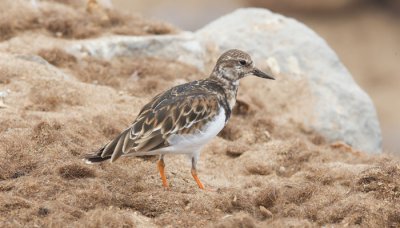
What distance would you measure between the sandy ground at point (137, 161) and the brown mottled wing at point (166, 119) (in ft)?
1.63

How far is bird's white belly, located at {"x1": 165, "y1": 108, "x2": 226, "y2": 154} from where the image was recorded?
9.06 meters

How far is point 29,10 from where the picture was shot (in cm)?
1413

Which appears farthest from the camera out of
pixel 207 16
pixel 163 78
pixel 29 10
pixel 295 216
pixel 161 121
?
pixel 207 16

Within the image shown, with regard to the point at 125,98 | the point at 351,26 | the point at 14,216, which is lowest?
the point at 14,216

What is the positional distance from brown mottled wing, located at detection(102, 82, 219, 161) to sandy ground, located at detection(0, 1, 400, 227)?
19.5 inches

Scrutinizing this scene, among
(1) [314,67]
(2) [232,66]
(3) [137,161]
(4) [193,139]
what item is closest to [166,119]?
(4) [193,139]

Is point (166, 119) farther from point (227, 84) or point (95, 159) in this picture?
point (227, 84)

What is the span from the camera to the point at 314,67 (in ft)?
47.5

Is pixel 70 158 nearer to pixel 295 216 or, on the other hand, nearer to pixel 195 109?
pixel 195 109

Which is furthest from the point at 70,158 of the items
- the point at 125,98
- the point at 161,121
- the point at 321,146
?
the point at 321,146

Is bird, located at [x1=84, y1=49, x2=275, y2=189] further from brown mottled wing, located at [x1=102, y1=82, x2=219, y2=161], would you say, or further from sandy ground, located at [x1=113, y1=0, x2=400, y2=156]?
sandy ground, located at [x1=113, y1=0, x2=400, y2=156]

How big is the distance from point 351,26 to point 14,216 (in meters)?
26.2

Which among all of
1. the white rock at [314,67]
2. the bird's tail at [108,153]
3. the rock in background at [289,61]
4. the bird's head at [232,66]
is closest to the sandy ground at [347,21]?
the white rock at [314,67]

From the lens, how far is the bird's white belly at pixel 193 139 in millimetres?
9064
